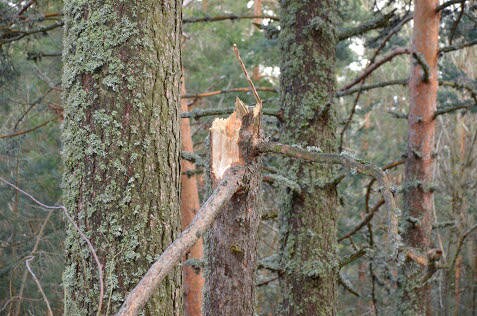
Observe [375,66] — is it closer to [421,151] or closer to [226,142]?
[421,151]

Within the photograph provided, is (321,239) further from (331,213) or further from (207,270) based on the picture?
(207,270)

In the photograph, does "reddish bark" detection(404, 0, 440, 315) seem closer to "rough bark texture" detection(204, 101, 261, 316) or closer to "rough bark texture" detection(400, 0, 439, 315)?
"rough bark texture" detection(400, 0, 439, 315)

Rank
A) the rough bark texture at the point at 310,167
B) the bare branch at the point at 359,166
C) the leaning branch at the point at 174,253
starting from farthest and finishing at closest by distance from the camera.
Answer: the rough bark texture at the point at 310,167, the bare branch at the point at 359,166, the leaning branch at the point at 174,253

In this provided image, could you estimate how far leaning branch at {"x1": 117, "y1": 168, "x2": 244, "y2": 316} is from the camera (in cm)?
135

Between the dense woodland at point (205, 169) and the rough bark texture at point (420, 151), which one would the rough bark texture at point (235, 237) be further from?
the rough bark texture at point (420, 151)

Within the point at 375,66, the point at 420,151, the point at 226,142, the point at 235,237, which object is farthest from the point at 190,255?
Result: the point at 226,142

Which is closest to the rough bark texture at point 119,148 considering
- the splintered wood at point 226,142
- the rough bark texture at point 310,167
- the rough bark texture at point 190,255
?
the splintered wood at point 226,142

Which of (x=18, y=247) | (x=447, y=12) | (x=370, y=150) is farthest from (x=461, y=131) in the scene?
(x=18, y=247)

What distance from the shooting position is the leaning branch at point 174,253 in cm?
135

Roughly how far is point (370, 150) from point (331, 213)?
1634 centimetres

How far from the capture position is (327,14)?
14.8ft

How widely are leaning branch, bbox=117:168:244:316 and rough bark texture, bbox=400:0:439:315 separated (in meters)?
4.60

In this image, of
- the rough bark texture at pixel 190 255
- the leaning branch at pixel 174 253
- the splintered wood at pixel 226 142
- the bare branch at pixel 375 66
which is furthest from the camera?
the rough bark texture at pixel 190 255

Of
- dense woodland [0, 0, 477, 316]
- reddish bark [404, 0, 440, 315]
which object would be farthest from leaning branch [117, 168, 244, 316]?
reddish bark [404, 0, 440, 315]
